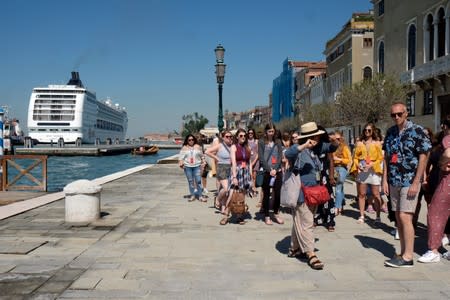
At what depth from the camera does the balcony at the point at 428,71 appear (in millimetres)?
25603

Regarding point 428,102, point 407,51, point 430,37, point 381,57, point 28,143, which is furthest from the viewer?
point 28,143

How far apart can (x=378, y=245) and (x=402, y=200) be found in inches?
50.9

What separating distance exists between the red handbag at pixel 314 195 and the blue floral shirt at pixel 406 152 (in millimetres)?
805

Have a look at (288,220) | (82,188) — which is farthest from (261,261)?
(82,188)

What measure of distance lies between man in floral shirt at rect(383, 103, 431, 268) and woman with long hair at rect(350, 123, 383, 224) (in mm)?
2517

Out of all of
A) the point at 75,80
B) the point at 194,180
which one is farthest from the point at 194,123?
the point at 194,180

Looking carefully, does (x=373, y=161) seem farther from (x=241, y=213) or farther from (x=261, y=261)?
(x=261, y=261)

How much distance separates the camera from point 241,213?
781 cm

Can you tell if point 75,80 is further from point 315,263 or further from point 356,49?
point 315,263

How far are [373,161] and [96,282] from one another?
5029 millimetres

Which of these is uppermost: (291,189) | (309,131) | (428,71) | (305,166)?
(428,71)

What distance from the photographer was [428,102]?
2858 cm

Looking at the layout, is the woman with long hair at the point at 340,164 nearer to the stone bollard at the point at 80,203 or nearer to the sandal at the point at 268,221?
the sandal at the point at 268,221

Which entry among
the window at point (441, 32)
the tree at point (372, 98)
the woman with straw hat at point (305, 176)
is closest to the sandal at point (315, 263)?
the woman with straw hat at point (305, 176)
